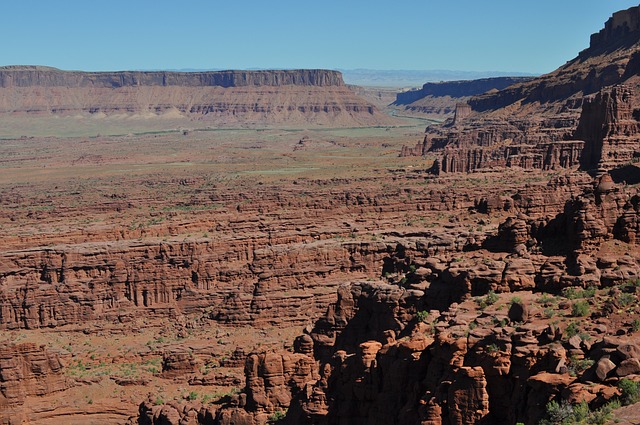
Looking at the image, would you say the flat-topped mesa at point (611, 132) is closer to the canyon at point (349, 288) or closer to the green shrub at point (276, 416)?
the canyon at point (349, 288)

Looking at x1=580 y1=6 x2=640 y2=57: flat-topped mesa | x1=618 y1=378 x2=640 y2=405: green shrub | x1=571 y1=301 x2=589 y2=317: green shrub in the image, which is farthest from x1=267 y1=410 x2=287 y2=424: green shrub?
x1=580 y1=6 x2=640 y2=57: flat-topped mesa

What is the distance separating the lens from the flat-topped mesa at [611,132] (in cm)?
7669

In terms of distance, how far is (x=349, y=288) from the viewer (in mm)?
42594

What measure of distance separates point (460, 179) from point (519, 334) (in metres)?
68.9

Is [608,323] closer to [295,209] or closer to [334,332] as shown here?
[334,332]

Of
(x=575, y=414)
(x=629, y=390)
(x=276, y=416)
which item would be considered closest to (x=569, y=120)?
(x=276, y=416)

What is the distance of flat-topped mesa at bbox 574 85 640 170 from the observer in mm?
76688

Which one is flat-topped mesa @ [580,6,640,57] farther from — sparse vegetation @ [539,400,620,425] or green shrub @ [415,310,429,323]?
sparse vegetation @ [539,400,620,425]

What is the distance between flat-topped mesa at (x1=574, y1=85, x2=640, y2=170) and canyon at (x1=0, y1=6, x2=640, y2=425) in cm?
20

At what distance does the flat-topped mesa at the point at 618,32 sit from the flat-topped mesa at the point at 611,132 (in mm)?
49374

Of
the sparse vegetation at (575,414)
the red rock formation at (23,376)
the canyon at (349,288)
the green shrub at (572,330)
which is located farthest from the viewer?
the red rock formation at (23,376)

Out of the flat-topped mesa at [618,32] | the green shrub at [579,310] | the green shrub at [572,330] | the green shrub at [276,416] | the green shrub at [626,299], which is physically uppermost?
the flat-topped mesa at [618,32]

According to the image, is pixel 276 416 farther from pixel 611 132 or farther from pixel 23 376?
pixel 611 132

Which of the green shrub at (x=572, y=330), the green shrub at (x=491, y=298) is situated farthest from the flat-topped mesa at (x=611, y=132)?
the green shrub at (x=572, y=330)
